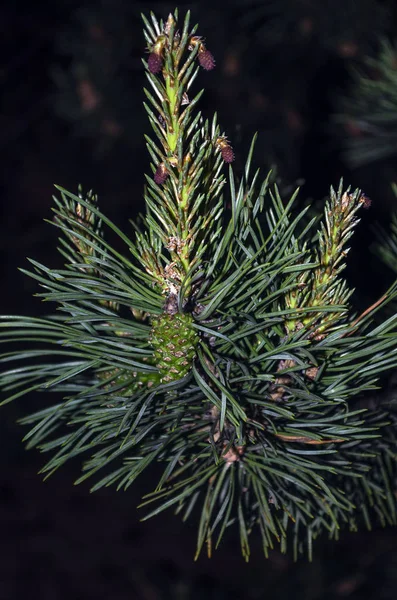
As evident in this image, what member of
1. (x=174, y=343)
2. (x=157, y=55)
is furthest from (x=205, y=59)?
(x=174, y=343)

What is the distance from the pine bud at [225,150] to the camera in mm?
323

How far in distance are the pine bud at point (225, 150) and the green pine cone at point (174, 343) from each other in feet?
0.27

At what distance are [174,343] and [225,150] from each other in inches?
3.9

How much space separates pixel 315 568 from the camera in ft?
3.33

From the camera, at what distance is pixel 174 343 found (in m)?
0.34

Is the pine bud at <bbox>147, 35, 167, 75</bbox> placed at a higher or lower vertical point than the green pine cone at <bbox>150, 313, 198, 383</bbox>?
higher

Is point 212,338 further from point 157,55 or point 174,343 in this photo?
point 157,55

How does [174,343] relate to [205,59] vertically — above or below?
below

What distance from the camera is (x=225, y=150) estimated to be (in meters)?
0.33

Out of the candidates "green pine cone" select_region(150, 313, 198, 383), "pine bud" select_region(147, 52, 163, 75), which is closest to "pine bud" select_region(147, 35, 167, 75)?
"pine bud" select_region(147, 52, 163, 75)

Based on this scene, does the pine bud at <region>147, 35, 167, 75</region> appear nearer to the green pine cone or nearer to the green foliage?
the green foliage

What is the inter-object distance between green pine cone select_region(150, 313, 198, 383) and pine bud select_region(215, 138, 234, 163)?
8 centimetres

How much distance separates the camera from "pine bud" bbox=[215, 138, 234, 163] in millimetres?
323

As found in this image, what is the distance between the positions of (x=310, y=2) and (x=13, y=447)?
43.5 inches
